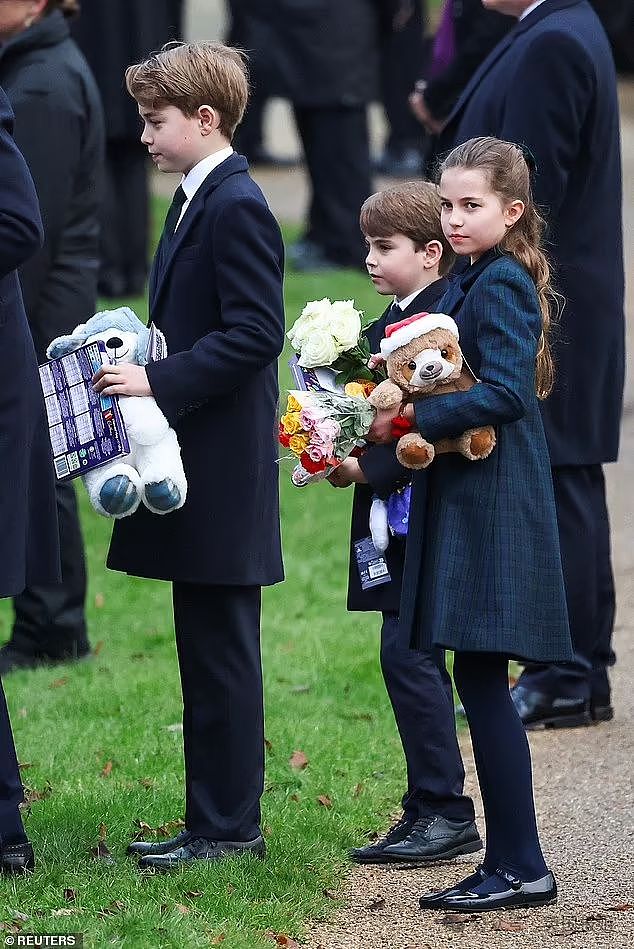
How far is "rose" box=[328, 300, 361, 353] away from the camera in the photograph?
374cm

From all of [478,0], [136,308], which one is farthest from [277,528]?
[136,308]

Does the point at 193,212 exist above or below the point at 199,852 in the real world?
above

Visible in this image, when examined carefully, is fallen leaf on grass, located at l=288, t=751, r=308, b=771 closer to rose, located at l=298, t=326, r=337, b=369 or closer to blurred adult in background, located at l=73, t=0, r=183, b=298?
rose, located at l=298, t=326, r=337, b=369

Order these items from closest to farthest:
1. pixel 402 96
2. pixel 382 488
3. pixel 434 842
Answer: pixel 382 488 → pixel 434 842 → pixel 402 96

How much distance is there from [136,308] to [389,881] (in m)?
6.34

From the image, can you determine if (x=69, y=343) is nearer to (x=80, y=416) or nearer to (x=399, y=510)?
(x=80, y=416)

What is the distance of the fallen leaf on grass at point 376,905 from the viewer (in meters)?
3.82

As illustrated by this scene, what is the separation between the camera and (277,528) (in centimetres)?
401

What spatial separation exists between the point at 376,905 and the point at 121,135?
6722 mm

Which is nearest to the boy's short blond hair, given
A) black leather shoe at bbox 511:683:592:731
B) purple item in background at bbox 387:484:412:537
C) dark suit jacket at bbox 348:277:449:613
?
dark suit jacket at bbox 348:277:449:613

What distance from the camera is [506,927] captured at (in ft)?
12.1

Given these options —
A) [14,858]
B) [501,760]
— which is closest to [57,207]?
[14,858]

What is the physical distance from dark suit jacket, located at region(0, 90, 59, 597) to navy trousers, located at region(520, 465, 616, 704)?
5.60ft

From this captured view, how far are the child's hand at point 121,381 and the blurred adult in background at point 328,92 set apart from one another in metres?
6.87
